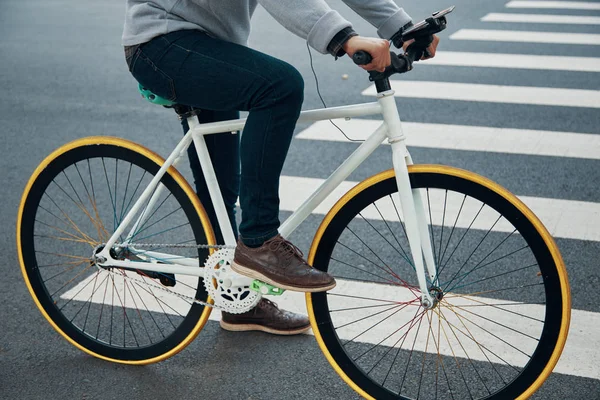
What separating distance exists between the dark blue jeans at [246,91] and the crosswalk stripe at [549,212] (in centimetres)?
174

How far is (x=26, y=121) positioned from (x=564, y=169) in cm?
435

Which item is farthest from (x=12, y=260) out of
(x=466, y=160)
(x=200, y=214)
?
(x=466, y=160)

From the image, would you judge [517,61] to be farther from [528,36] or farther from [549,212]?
[549,212]

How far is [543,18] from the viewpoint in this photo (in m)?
11.2

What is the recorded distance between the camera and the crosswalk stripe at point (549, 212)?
4812 mm

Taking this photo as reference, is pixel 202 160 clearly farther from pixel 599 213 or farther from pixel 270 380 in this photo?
pixel 599 213

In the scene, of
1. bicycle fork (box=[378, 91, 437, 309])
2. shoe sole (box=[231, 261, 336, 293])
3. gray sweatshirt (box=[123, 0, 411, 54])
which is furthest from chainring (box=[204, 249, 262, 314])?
gray sweatshirt (box=[123, 0, 411, 54])

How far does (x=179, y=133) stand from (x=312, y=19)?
4.18 metres

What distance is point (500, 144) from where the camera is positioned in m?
6.29

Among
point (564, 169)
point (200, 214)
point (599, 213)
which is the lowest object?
point (200, 214)

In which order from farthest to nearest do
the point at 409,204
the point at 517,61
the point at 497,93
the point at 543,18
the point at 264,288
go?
1. the point at 543,18
2. the point at 517,61
3. the point at 497,93
4. the point at 264,288
5. the point at 409,204

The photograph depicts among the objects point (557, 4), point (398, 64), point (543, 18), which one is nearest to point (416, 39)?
point (398, 64)

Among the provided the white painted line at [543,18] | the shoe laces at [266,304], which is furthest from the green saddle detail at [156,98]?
the white painted line at [543,18]

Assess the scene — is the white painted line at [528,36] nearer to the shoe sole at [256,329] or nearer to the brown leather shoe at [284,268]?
the shoe sole at [256,329]
